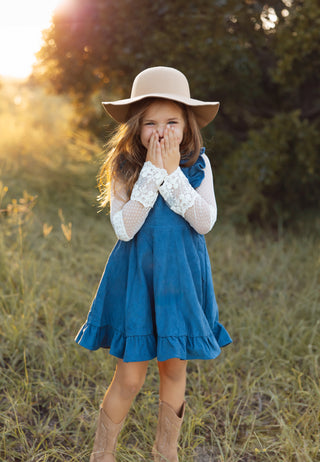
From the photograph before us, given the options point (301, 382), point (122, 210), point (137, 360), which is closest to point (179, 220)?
point (122, 210)

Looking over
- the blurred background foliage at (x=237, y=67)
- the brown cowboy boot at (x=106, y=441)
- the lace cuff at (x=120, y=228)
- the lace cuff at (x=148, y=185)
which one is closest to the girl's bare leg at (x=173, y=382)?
the brown cowboy boot at (x=106, y=441)

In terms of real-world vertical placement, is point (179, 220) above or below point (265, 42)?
below

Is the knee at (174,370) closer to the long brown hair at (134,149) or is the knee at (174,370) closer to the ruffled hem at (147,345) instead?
the ruffled hem at (147,345)

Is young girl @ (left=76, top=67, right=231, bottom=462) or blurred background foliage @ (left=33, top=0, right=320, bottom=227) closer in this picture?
young girl @ (left=76, top=67, right=231, bottom=462)

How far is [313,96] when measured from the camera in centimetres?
497

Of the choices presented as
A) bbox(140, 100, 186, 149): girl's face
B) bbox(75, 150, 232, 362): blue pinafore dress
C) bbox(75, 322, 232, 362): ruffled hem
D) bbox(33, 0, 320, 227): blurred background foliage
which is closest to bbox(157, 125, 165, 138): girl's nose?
bbox(140, 100, 186, 149): girl's face

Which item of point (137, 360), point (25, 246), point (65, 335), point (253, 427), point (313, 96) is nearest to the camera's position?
point (137, 360)

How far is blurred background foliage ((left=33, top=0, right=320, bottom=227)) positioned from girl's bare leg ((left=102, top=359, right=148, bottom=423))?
9.87ft

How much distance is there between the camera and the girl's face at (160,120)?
1891 millimetres

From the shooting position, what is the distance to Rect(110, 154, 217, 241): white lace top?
5.92 feet

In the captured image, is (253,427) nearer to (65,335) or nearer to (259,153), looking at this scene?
(65,335)

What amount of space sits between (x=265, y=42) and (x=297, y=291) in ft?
8.23

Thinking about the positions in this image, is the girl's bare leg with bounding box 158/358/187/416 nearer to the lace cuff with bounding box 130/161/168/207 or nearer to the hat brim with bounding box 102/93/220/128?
the lace cuff with bounding box 130/161/168/207

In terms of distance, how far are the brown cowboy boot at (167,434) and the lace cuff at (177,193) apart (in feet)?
2.76
